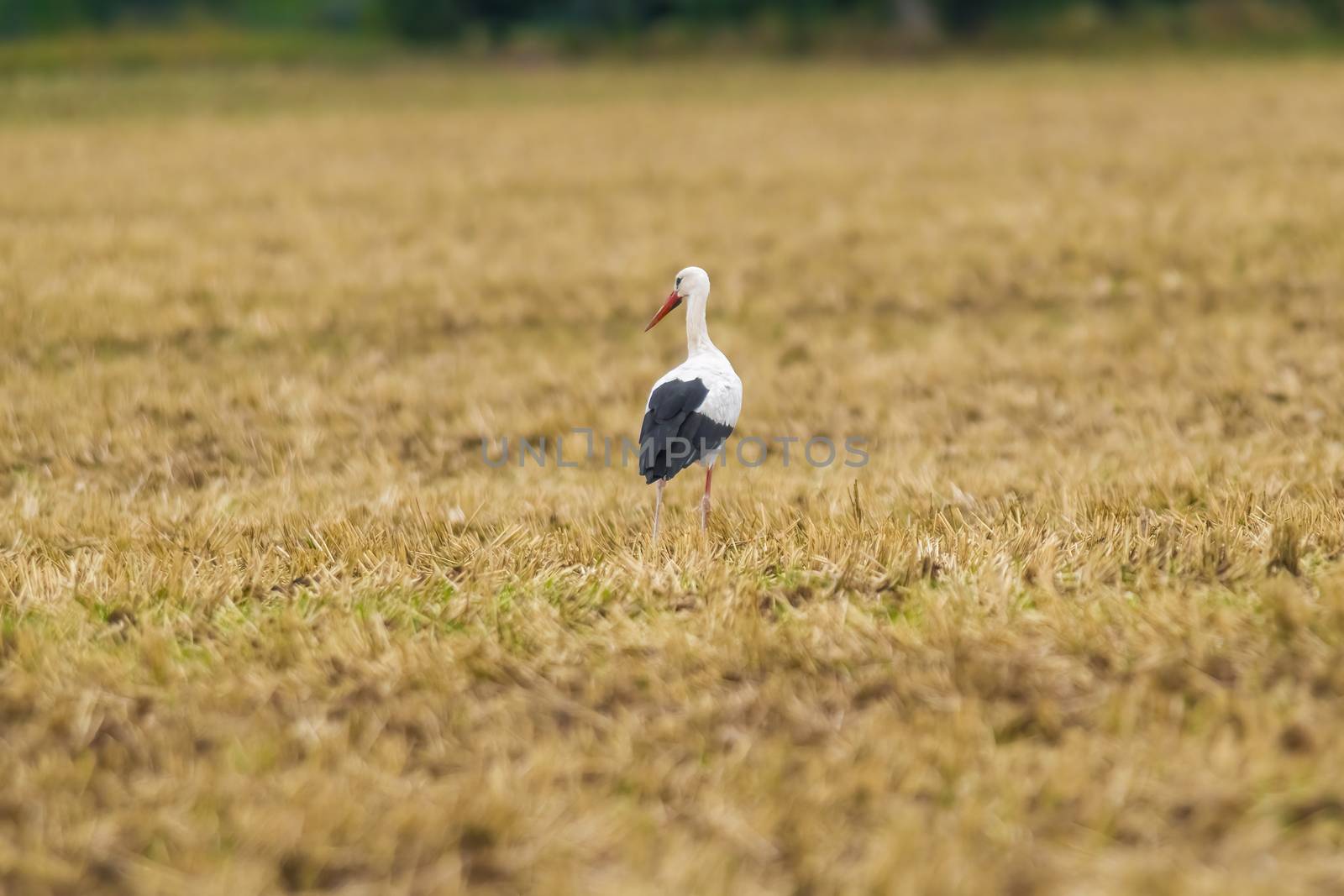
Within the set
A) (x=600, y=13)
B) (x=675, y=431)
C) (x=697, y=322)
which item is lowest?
(x=675, y=431)

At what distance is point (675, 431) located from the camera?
438 cm

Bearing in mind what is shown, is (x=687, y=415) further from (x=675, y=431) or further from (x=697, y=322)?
(x=697, y=322)

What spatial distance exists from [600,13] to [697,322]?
175ft

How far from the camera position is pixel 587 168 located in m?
19.2

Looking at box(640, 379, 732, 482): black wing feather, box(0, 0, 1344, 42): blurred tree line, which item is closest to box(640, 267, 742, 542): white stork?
box(640, 379, 732, 482): black wing feather

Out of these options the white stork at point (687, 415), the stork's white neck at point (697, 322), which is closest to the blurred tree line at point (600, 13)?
the stork's white neck at point (697, 322)

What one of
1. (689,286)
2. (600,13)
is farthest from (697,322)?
(600,13)

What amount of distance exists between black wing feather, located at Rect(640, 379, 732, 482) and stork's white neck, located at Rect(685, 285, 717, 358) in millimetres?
246

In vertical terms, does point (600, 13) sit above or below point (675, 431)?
above

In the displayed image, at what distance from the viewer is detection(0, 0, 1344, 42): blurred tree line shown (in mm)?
49375

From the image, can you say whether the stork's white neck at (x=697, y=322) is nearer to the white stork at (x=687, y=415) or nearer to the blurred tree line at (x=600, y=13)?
the white stork at (x=687, y=415)

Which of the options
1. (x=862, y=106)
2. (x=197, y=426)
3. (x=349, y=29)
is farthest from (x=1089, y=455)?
(x=349, y=29)

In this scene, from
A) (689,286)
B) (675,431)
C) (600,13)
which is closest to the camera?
(675,431)

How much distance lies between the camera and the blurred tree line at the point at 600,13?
49.4 metres
